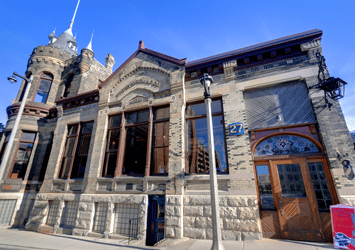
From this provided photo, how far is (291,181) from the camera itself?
750 centimetres

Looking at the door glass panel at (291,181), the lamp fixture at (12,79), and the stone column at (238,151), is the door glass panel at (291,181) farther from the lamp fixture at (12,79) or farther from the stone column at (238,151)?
the lamp fixture at (12,79)

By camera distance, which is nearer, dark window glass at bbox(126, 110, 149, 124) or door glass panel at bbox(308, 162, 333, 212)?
door glass panel at bbox(308, 162, 333, 212)

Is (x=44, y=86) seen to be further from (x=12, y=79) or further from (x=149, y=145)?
(x=149, y=145)

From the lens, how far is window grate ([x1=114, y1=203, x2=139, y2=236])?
8.95 metres

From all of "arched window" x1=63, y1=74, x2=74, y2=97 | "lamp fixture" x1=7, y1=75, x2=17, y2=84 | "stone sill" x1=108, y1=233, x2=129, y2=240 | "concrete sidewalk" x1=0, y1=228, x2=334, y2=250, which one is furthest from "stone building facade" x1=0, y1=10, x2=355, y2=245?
"lamp fixture" x1=7, y1=75, x2=17, y2=84

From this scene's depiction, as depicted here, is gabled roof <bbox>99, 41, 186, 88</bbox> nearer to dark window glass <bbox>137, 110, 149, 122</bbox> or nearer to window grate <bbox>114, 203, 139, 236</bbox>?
dark window glass <bbox>137, 110, 149, 122</bbox>

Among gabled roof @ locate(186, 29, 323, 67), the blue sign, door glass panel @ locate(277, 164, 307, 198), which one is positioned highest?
gabled roof @ locate(186, 29, 323, 67)

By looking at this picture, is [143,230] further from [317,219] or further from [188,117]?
[317,219]

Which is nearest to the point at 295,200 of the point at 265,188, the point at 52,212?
the point at 265,188

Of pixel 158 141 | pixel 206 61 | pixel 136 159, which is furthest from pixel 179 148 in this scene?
pixel 206 61

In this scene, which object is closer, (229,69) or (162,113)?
(229,69)

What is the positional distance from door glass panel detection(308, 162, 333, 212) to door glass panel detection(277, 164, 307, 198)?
1.46 feet

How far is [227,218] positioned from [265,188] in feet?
6.65

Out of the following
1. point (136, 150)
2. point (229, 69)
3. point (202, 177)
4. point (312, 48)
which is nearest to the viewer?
point (202, 177)
